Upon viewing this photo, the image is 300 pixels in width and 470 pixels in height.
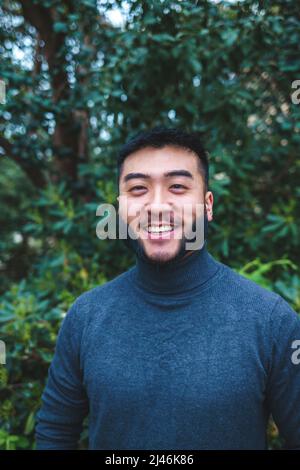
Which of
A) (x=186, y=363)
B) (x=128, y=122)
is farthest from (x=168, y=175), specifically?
(x=128, y=122)

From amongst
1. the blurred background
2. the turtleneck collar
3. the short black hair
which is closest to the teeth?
the turtleneck collar

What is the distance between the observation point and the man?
1275 millimetres

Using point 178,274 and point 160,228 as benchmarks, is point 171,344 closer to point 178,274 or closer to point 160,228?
point 178,274

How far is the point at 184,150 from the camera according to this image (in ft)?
4.71

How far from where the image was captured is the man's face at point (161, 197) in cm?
137

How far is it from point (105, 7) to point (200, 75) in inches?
25.5

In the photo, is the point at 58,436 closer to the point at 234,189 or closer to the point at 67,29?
the point at 234,189

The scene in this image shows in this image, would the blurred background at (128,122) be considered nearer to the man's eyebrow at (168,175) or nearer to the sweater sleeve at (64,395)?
the sweater sleeve at (64,395)

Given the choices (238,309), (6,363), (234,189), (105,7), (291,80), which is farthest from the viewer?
(234,189)

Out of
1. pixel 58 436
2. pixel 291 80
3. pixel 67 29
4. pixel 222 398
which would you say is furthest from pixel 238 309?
pixel 67 29

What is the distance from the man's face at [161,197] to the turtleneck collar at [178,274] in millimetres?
64

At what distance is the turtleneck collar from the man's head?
4 cm

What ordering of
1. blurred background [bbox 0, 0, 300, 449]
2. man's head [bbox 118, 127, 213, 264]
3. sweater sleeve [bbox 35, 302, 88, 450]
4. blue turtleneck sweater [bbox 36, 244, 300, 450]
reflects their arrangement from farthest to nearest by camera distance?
blurred background [bbox 0, 0, 300, 449] < sweater sleeve [bbox 35, 302, 88, 450] < man's head [bbox 118, 127, 213, 264] < blue turtleneck sweater [bbox 36, 244, 300, 450]

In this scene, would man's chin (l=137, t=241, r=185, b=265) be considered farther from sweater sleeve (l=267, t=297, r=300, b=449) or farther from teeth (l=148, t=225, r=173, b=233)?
sweater sleeve (l=267, t=297, r=300, b=449)
